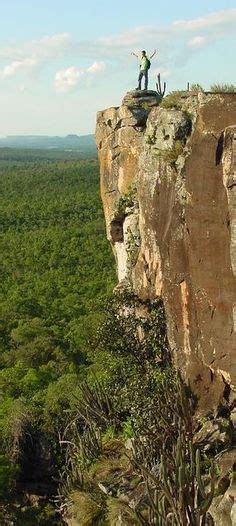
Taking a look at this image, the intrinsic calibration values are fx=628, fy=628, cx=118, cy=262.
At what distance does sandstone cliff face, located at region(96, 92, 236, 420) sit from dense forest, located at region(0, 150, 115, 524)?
9.95 feet

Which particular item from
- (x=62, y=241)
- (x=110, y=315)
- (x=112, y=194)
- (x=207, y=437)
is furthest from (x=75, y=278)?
(x=207, y=437)

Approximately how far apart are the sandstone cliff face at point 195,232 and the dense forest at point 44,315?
303 cm

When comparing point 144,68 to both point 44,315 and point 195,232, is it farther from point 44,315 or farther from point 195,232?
point 44,315

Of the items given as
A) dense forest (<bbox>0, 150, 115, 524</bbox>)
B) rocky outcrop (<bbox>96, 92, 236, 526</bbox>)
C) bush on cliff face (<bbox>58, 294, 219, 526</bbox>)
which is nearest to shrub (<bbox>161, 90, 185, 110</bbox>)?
rocky outcrop (<bbox>96, 92, 236, 526</bbox>)

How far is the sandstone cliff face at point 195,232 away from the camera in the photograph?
1183 cm

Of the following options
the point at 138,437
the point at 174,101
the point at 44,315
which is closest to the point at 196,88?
the point at 174,101

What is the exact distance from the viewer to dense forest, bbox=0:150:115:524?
58.4ft

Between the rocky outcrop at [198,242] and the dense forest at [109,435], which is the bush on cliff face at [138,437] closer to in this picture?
the dense forest at [109,435]

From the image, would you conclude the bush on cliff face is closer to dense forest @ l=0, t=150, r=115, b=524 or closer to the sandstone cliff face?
the sandstone cliff face

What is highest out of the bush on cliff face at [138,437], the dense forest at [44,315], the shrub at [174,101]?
the shrub at [174,101]

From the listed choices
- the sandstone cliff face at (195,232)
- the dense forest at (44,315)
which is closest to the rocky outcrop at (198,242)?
the sandstone cliff face at (195,232)

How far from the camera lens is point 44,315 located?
3978 centimetres

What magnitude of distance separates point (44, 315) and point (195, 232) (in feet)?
93.3

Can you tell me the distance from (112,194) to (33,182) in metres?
94.3
